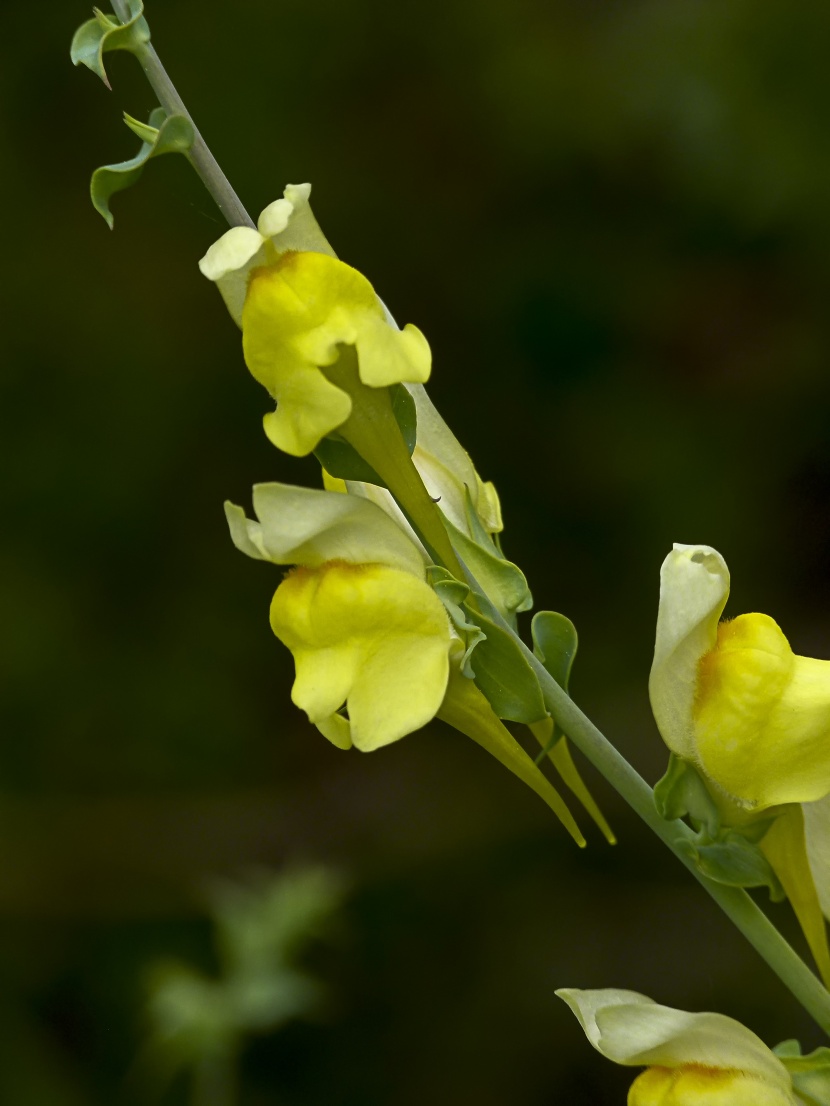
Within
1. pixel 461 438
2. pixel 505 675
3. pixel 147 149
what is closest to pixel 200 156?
pixel 147 149

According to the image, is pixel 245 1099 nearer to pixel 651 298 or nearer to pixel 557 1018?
pixel 557 1018

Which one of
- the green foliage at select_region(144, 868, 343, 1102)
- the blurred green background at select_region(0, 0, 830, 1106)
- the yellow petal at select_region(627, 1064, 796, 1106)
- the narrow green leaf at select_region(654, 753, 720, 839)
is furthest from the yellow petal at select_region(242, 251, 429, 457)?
the blurred green background at select_region(0, 0, 830, 1106)

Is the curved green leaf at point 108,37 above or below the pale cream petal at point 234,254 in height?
above

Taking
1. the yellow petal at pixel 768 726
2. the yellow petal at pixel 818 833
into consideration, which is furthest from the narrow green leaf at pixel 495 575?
the yellow petal at pixel 818 833

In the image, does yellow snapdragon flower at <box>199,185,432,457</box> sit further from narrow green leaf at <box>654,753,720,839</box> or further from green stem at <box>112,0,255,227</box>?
narrow green leaf at <box>654,753,720,839</box>

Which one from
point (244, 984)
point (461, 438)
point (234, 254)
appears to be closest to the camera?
point (234, 254)

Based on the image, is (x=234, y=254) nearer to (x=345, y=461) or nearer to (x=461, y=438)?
(x=345, y=461)

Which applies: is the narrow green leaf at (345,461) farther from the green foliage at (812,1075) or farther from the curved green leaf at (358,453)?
the green foliage at (812,1075)
